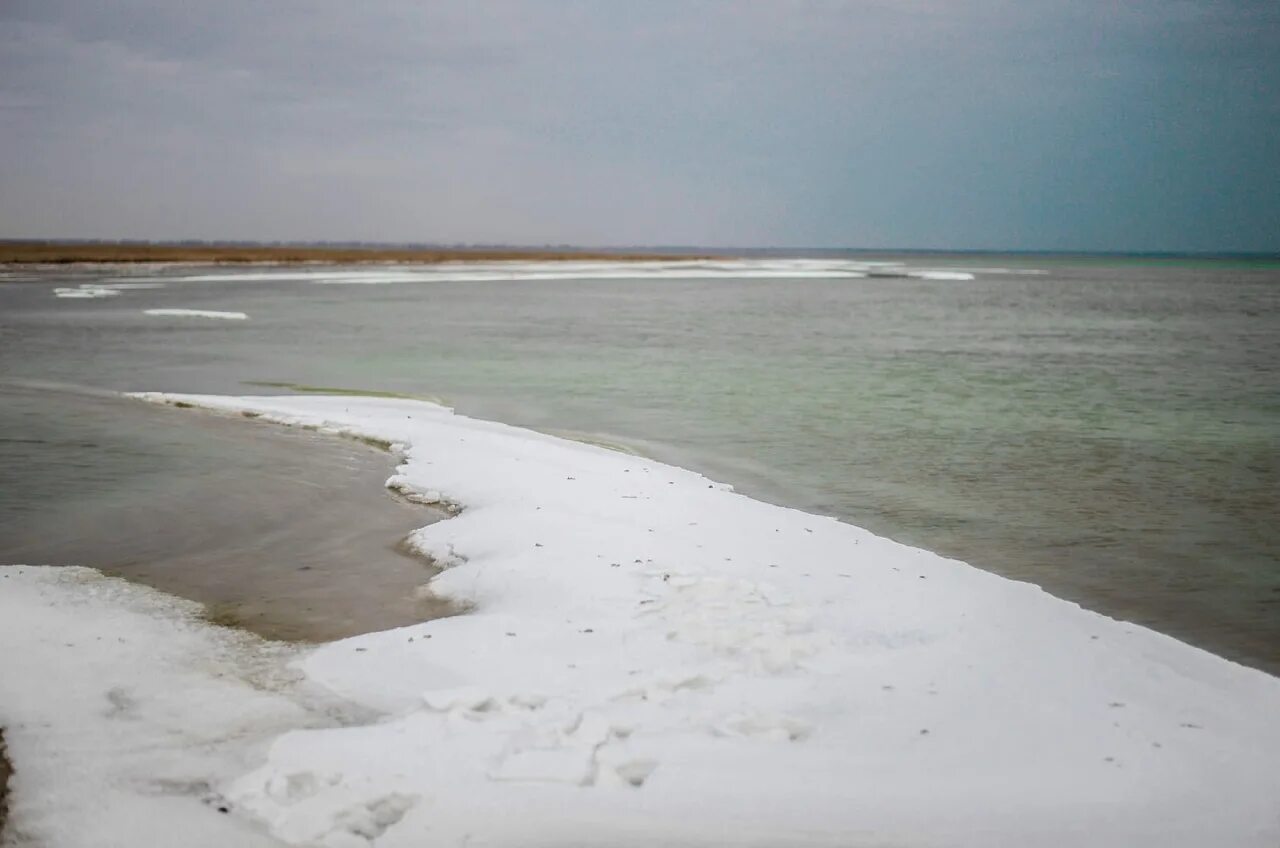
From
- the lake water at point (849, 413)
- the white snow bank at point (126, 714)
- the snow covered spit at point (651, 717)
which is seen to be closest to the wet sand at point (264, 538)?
the lake water at point (849, 413)

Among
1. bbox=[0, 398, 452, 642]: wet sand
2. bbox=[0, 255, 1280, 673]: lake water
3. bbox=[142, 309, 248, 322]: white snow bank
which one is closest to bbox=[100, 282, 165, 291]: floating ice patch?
bbox=[0, 255, 1280, 673]: lake water

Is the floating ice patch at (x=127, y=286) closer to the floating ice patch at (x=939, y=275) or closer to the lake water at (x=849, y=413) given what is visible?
the lake water at (x=849, y=413)

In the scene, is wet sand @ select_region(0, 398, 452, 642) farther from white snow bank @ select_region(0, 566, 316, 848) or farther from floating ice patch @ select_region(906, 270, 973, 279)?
Answer: floating ice patch @ select_region(906, 270, 973, 279)

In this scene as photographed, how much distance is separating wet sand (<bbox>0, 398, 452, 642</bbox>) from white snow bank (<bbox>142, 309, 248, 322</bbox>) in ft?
77.4

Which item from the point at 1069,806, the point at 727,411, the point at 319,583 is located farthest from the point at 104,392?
the point at 1069,806

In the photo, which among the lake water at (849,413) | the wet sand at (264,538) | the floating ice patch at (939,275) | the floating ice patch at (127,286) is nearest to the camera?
the wet sand at (264,538)

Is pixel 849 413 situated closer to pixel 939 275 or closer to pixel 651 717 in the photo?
pixel 651 717

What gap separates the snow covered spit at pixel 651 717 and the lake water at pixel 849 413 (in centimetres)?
151

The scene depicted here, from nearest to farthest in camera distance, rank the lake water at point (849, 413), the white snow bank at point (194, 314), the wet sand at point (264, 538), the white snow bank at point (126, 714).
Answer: the white snow bank at point (126, 714) → the wet sand at point (264, 538) → the lake water at point (849, 413) → the white snow bank at point (194, 314)

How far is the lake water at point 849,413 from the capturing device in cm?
859

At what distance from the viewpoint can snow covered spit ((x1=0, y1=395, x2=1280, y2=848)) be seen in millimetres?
4152

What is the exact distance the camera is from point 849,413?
1555cm

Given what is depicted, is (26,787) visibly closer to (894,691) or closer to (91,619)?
(91,619)

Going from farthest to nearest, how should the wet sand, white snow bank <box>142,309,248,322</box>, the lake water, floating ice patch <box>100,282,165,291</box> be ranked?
floating ice patch <box>100,282,165,291</box> < white snow bank <box>142,309,248,322</box> < the lake water < the wet sand
